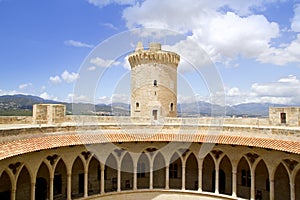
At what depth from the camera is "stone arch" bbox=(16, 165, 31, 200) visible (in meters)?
19.7

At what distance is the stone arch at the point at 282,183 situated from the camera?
20.8 m

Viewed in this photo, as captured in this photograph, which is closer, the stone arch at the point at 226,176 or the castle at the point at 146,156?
the castle at the point at 146,156

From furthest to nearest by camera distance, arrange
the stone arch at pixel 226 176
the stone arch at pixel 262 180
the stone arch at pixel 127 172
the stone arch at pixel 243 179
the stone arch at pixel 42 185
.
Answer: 1. the stone arch at pixel 127 172
2. the stone arch at pixel 226 176
3. the stone arch at pixel 243 179
4. the stone arch at pixel 262 180
5. the stone arch at pixel 42 185

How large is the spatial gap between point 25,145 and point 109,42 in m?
12.2

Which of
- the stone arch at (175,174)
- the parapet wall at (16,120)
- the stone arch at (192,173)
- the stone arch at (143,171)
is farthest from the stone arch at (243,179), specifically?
the parapet wall at (16,120)

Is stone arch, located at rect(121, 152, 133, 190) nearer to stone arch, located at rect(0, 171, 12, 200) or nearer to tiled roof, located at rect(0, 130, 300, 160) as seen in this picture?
tiled roof, located at rect(0, 130, 300, 160)

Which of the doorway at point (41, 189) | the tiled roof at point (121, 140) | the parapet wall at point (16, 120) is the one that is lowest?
the doorway at point (41, 189)

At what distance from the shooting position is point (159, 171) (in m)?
26.1

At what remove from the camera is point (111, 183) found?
2536cm

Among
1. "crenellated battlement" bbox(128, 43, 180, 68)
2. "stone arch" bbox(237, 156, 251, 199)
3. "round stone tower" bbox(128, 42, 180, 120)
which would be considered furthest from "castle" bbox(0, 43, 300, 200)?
"crenellated battlement" bbox(128, 43, 180, 68)

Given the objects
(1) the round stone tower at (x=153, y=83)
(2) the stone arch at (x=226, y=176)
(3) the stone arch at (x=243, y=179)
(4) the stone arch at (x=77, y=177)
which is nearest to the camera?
(3) the stone arch at (x=243, y=179)

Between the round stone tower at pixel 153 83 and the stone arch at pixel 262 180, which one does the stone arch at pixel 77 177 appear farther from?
the stone arch at pixel 262 180

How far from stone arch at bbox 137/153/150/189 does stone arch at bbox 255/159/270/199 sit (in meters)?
8.88

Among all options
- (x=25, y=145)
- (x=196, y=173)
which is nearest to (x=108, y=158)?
(x=196, y=173)
